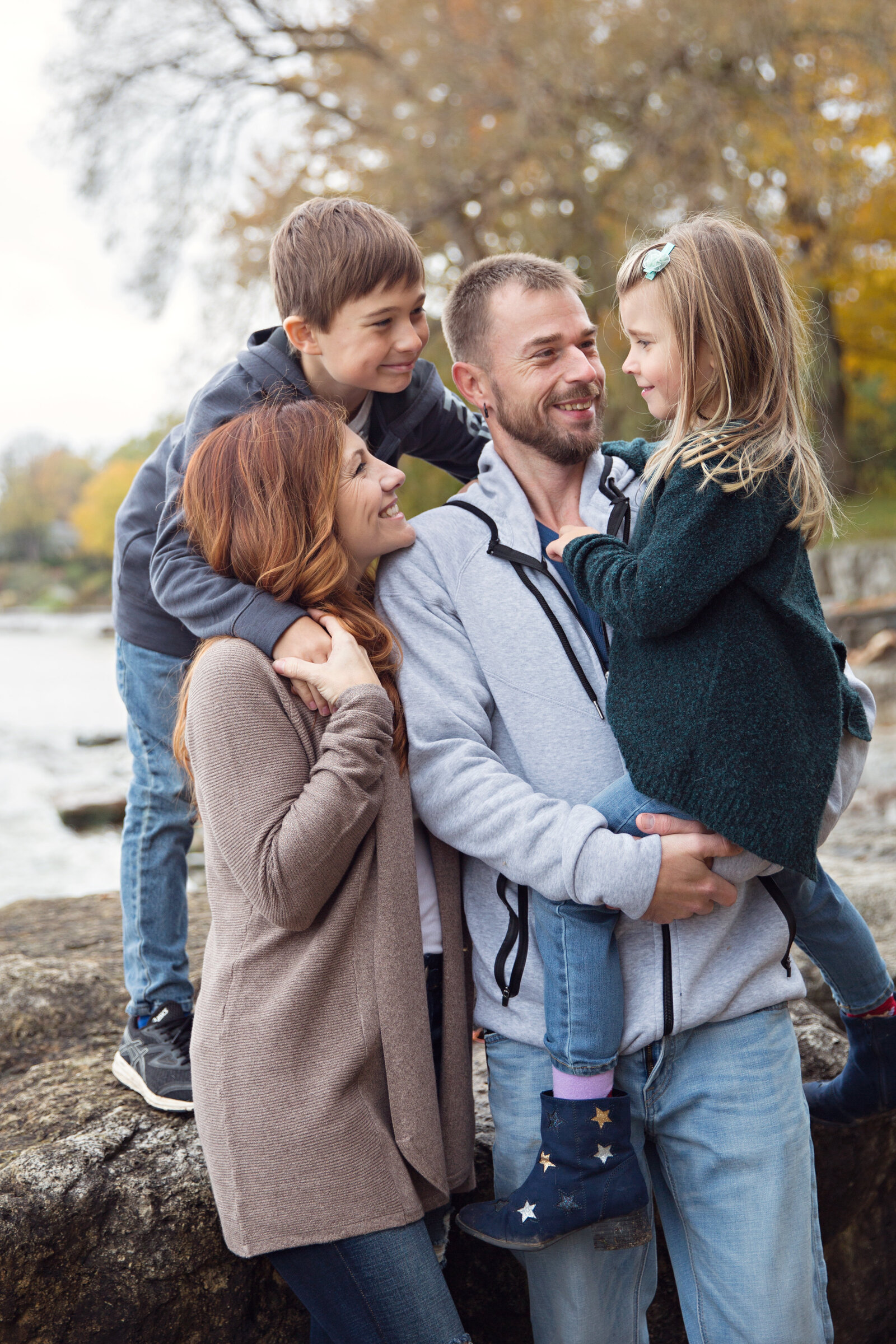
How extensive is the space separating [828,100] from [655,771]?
1314 cm

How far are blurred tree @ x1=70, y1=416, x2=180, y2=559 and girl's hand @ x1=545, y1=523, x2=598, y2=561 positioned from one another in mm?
59874

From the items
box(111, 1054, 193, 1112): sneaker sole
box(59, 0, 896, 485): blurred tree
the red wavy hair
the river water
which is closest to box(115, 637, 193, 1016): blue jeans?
box(111, 1054, 193, 1112): sneaker sole

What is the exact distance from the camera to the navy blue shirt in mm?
2064

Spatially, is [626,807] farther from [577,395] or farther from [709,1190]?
[577,395]

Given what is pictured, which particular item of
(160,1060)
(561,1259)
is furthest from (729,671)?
(160,1060)

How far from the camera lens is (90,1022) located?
2.76 meters

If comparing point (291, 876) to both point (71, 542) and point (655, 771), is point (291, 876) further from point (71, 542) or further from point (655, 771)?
point (71, 542)

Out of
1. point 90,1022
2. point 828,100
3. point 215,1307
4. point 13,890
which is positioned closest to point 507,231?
point 828,100

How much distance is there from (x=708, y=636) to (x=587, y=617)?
1.06 feet

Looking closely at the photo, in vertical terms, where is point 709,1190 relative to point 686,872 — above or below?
below

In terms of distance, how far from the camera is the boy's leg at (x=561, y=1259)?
185cm

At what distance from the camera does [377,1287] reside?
1.66m

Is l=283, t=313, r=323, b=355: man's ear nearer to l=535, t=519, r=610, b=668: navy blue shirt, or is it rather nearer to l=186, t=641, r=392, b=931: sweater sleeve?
l=535, t=519, r=610, b=668: navy blue shirt

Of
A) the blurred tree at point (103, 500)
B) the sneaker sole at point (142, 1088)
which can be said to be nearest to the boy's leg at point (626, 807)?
the sneaker sole at point (142, 1088)
